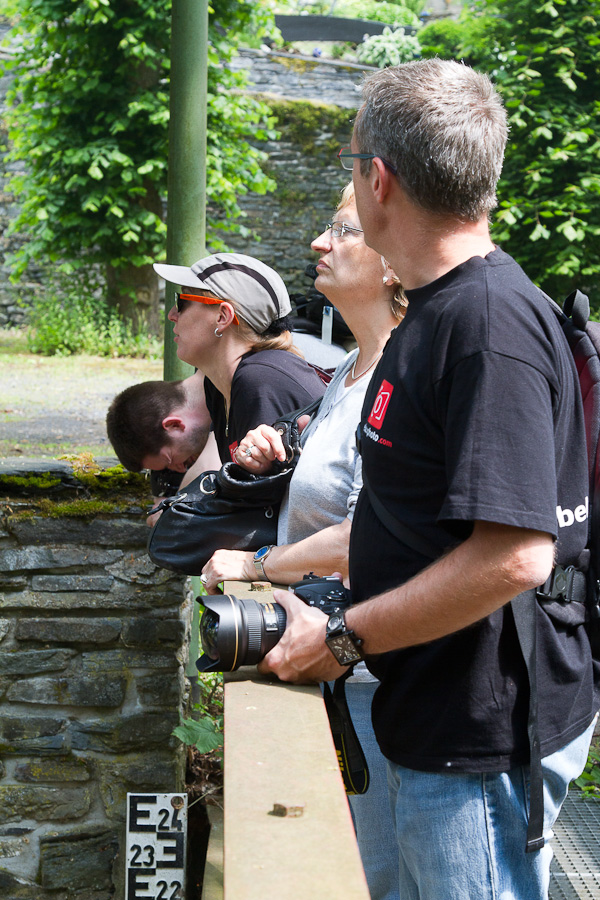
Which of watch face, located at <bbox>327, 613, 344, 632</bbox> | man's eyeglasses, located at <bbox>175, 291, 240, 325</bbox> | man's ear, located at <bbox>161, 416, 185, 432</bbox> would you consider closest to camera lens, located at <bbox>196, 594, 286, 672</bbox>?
watch face, located at <bbox>327, 613, 344, 632</bbox>

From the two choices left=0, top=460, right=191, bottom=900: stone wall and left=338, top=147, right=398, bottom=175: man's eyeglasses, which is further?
left=0, top=460, right=191, bottom=900: stone wall

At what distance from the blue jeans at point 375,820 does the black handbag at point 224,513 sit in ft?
1.50

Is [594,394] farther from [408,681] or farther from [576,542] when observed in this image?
[408,681]

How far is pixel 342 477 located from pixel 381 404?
0.47 metres

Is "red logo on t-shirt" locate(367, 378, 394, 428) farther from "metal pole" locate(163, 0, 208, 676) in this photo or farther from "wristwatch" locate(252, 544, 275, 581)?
"metal pole" locate(163, 0, 208, 676)

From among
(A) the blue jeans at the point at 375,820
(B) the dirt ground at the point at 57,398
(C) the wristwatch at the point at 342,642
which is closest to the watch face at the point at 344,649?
(C) the wristwatch at the point at 342,642

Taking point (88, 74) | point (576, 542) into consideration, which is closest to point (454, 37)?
point (88, 74)

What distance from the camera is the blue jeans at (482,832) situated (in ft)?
4.08

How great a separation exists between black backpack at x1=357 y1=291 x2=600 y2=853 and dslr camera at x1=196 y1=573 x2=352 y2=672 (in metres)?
0.17

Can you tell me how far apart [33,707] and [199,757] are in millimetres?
732

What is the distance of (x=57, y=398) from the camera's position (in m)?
6.20

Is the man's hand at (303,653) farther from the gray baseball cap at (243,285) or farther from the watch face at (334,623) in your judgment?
the gray baseball cap at (243,285)

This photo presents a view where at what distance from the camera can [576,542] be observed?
4.22 feet

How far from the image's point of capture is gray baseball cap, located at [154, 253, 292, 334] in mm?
2344
